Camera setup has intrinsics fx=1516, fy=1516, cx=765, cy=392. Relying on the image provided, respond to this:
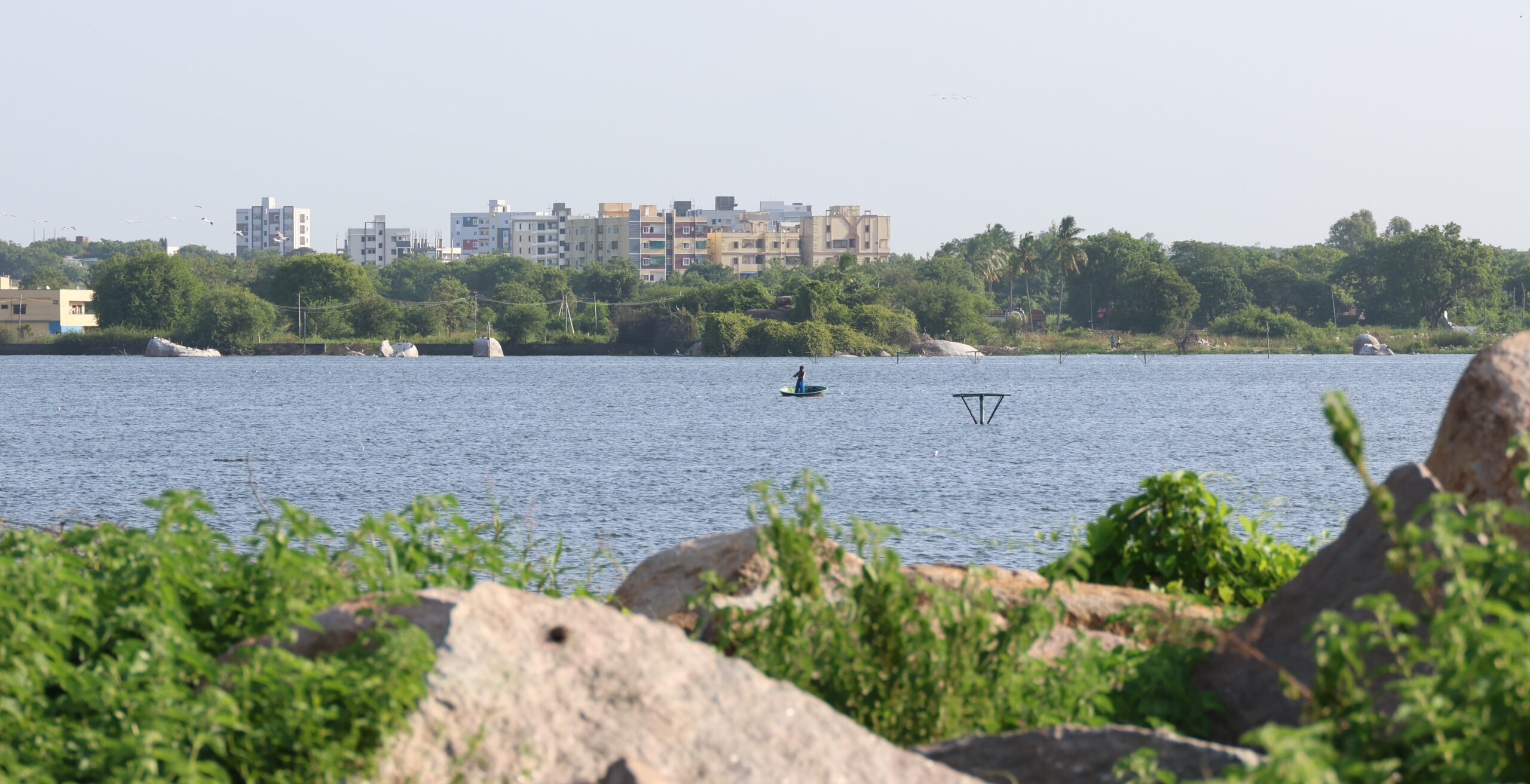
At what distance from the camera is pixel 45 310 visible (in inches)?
6732

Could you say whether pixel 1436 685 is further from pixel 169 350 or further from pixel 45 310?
pixel 45 310

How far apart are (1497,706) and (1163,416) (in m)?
67.1

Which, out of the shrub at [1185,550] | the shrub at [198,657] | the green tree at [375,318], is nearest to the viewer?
the shrub at [198,657]

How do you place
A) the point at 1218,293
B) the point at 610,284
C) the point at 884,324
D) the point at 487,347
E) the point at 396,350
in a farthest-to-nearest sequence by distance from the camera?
1. the point at 610,284
2. the point at 396,350
3. the point at 1218,293
4. the point at 487,347
5. the point at 884,324

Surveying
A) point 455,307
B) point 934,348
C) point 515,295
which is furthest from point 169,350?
point 934,348

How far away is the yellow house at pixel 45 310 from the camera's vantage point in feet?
559

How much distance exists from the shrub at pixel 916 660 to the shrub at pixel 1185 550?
205 centimetres

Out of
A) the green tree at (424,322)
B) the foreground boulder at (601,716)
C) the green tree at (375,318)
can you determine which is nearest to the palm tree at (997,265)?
the green tree at (424,322)

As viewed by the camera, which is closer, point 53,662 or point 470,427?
point 53,662

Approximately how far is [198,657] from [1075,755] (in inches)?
106

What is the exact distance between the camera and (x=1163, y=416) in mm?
68875

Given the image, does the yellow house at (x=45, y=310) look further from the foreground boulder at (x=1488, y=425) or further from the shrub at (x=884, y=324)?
the foreground boulder at (x=1488, y=425)

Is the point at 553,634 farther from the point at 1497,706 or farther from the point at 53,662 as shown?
the point at 1497,706

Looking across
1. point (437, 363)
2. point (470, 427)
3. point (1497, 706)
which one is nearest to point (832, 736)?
point (1497, 706)
